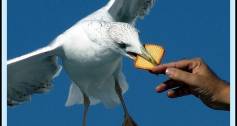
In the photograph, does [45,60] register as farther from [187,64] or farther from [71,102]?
[187,64]

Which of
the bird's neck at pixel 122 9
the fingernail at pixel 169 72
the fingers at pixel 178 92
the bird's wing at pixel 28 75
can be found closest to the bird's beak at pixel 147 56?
the fingernail at pixel 169 72

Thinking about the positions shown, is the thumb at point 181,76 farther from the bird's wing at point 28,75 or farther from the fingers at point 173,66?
the bird's wing at point 28,75

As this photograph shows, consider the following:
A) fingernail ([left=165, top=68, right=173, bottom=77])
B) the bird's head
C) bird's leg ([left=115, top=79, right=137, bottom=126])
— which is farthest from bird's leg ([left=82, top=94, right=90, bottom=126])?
fingernail ([left=165, top=68, right=173, bottom=77])

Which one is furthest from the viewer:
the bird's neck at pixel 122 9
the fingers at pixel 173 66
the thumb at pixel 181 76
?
the bird's neck at pixel 122 9

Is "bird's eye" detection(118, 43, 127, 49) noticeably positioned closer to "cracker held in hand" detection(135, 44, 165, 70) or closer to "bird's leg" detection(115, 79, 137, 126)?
"cracker held in hand" detection(135, 44, 165, 70)

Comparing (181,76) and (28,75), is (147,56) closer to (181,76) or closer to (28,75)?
(181,76)

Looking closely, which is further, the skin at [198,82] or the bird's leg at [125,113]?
the bird's leg at [125,113]

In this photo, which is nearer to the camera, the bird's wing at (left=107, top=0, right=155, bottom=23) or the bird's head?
the bird's head
